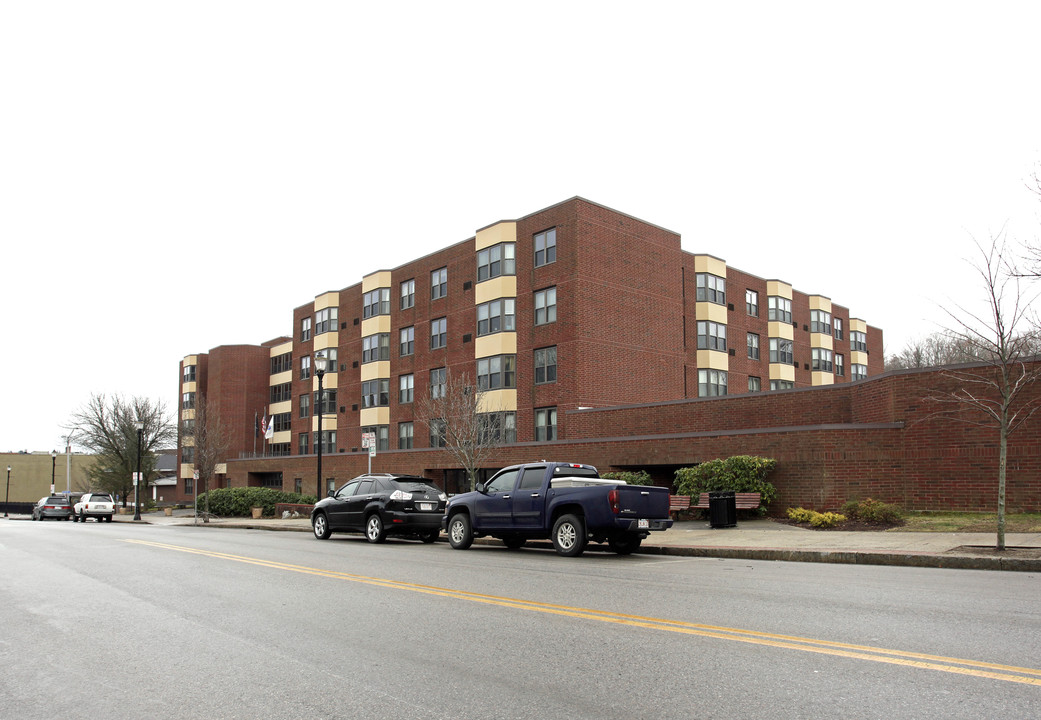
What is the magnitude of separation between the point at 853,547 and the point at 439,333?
31963mm

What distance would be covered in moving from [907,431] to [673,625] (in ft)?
47.7

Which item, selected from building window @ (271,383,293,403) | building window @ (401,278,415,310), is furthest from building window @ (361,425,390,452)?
building window @ (271,383,293,403)

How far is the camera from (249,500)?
1673 inches

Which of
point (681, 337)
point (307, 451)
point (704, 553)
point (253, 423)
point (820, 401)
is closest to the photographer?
point (704, 553)

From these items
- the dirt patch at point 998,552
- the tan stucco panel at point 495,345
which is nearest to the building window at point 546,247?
the tan stucco panel at point 495,345

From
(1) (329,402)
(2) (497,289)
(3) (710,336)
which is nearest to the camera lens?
(2) (497,289)

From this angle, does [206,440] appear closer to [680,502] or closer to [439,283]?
[439,283]

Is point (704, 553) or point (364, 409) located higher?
point (364, 409)

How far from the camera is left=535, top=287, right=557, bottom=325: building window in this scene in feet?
122

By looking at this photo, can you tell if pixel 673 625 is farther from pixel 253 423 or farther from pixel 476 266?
pixel 253 423

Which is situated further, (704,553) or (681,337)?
(681,337)

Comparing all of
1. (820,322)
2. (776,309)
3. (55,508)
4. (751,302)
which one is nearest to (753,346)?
(751,302)

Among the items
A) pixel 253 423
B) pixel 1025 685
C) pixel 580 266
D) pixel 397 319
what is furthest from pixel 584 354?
pixel 253 423

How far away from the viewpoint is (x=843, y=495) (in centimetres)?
1998
